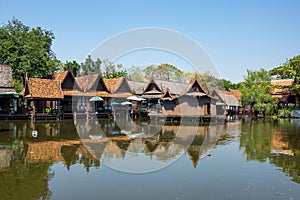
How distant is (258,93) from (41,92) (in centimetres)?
2997

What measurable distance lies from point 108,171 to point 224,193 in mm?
3761

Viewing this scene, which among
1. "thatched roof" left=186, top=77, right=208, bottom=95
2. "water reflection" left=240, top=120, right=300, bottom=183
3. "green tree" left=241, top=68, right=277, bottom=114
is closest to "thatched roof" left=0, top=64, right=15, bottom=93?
"thatched roof" left=186, top=77, right=208, bottom=95

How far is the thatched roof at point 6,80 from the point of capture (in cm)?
2892

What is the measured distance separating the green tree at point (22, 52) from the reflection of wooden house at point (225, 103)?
72.7ft

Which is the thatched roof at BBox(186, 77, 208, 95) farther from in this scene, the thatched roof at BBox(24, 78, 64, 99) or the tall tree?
the tall tree

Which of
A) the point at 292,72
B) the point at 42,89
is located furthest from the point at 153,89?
the point at 292,72

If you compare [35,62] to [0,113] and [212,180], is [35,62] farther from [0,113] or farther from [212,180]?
[212,180]

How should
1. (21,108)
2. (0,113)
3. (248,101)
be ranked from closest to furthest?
(0,113) < (21,108) < (248,101)

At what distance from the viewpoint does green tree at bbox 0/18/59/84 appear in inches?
1271

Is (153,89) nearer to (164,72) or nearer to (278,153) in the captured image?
(278,153)

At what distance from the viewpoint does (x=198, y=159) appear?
10852 mm

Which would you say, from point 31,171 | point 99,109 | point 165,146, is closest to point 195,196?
point 31,171

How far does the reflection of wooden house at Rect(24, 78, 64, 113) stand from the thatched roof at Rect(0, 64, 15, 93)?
195 cm

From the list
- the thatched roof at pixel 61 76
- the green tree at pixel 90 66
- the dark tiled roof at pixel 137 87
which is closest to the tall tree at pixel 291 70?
the dark tiled roof at pixel 137 87
